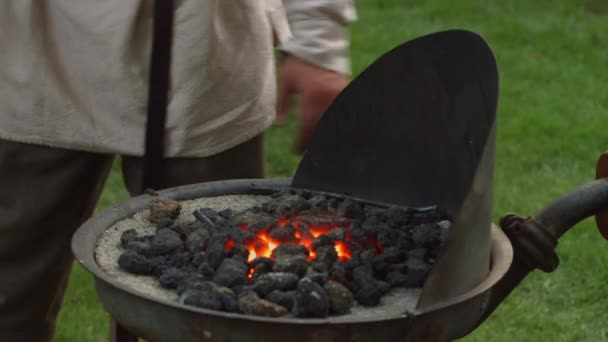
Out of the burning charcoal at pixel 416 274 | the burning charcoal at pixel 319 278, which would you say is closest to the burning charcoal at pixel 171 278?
the burning charcoal at pixel 319 278

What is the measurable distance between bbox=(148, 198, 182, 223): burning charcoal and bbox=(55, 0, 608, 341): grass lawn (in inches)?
58.8

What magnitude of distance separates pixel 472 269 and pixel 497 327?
6.41 feet

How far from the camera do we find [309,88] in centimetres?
249

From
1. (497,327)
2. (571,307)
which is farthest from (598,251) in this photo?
(497,327)

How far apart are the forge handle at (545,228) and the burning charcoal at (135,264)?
0.68m

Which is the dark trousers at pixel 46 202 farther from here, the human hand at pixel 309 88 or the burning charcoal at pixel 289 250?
the burning charcoal at pixel 289 250

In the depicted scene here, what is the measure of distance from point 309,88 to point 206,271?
64 cm

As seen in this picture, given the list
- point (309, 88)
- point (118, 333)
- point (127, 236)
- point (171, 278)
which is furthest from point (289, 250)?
point (309, 88)

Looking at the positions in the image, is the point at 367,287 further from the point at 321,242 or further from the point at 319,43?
the point at 319,43

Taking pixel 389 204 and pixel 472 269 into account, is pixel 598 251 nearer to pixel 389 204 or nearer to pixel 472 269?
pixel 389 204

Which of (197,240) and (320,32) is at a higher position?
(320,32)

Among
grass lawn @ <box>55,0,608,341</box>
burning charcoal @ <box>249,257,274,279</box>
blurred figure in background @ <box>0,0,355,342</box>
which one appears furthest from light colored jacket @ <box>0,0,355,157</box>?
grass lawn @ <box>55,0,608,341</box>

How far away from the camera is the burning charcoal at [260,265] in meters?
1.97

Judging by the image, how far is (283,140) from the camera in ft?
17.5
